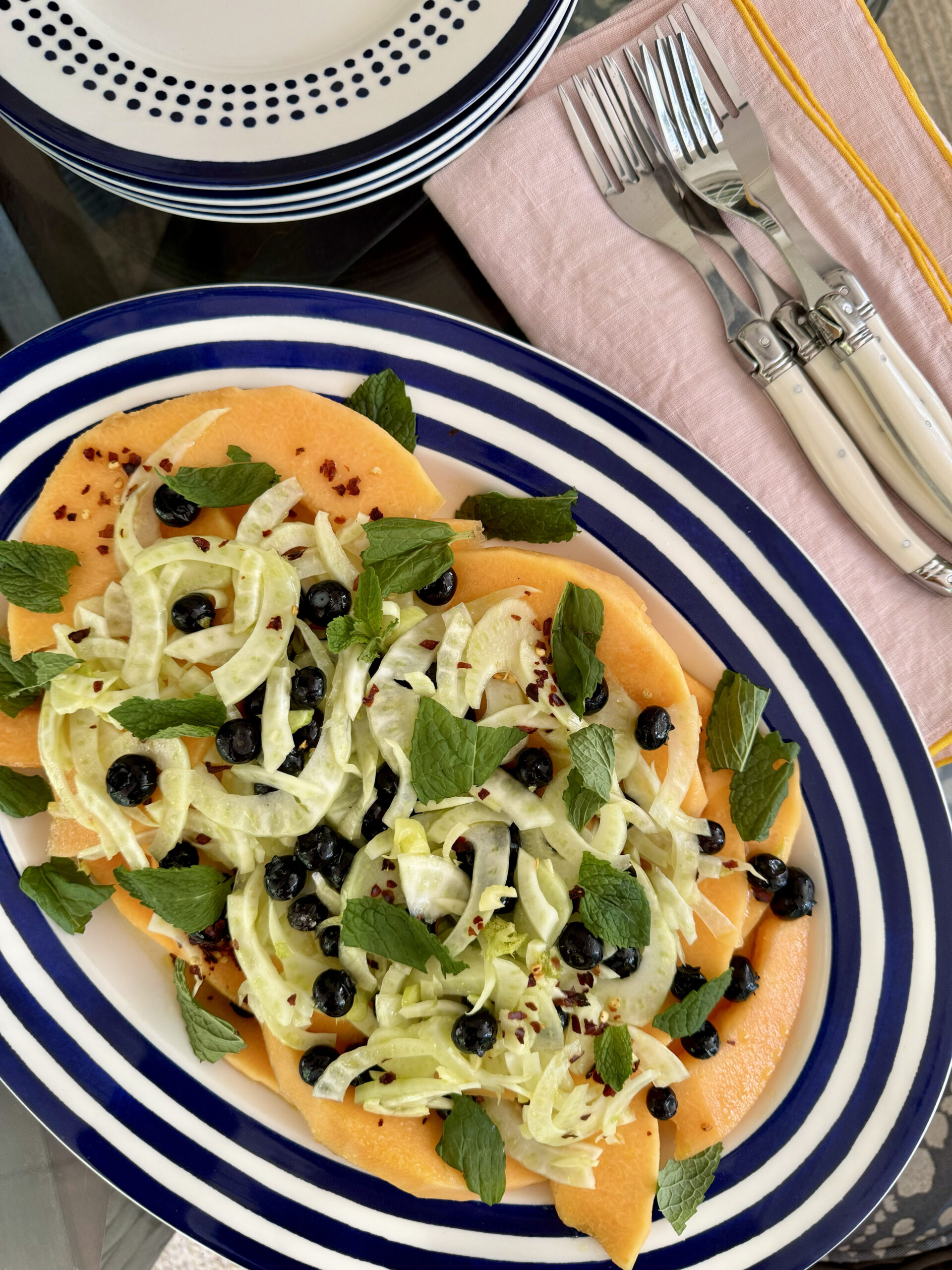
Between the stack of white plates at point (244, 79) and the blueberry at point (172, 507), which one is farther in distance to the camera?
the blueberry at point (172, 507)

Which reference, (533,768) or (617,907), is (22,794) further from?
(617,907)

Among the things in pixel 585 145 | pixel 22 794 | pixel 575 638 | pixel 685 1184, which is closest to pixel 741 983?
pixel 685 1184

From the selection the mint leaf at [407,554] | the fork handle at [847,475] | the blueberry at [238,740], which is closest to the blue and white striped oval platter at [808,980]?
the fork handle at [847,475]

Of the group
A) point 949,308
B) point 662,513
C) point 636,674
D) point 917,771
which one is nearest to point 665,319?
point 662,513

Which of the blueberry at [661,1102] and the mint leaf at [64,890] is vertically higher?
the mint leaf at [64,890]

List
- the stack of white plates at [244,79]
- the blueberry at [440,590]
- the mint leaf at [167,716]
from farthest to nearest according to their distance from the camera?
the blueberry at [440,590] → the mint leaf at [167,716] → the stack of white plates at [244,79]

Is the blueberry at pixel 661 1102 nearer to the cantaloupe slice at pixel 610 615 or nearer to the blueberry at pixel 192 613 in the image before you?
the cantaloupe slice at pixel 610 615

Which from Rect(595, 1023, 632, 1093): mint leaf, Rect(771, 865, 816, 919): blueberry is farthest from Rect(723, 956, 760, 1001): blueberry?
Rect(595, 1023, 632, 1093): mint leaf

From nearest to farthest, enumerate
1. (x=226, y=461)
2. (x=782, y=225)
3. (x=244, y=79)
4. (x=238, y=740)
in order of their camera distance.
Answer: (x=244, y=79), (x=238, y=740), (x=226, y=461), (x=782, y=225)
